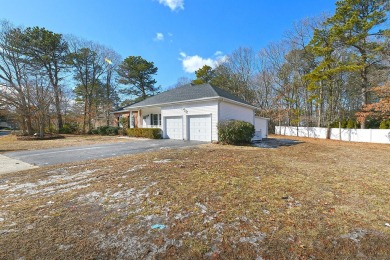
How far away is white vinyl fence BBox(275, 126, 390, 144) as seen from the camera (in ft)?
46.8

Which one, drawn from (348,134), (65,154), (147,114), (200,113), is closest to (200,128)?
(200,113)

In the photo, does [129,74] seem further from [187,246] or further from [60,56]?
[187,246]

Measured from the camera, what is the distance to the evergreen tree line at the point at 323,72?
46.3ft

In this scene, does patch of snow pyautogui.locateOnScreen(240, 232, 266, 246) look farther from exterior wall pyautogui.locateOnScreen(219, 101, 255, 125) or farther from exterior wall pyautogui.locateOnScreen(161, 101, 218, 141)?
exterior wall pyautogui.locateOnScreen(219, 101, 255, 125)

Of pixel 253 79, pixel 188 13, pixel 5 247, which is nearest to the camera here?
pixel 5 247

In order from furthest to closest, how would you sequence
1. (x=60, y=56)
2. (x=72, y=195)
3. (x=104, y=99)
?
(x=104, y=99) → (x=60, y=56) → (x=72, y=195)

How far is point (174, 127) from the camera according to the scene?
47.8ft

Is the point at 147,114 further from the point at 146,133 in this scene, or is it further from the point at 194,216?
the point at 194,216

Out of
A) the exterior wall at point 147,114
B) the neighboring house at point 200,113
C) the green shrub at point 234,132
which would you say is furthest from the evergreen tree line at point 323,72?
the exterior wall at point 147,114

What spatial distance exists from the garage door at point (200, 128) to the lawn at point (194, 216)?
7.75m

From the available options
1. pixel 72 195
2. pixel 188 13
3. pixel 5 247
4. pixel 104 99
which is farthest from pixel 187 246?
pixel 104 99

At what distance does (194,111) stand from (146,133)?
17.2 feet

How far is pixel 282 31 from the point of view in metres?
21.3

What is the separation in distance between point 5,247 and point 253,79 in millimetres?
28672
